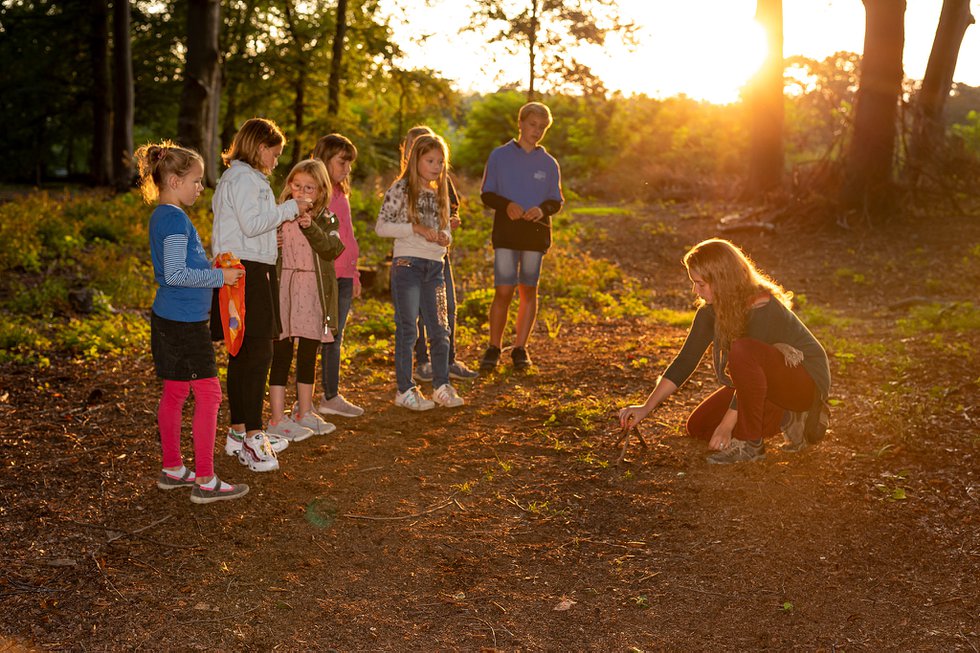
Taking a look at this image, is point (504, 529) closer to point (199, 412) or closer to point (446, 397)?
point (199, 412)

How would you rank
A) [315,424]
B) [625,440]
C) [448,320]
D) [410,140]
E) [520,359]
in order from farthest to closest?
[520,359] < [448,320] < [410,140] < [315,424] < [625,440]

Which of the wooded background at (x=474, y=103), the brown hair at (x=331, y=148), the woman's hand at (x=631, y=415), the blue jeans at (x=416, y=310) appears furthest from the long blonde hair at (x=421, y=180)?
the wooded background at (x=474, y=103)

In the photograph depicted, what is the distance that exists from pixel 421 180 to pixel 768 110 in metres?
14.4

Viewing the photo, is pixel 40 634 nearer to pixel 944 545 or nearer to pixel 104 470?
pixel 104 470

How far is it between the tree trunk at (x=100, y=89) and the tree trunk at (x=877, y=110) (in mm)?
19983

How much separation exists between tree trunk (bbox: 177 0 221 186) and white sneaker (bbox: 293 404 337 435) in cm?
1123

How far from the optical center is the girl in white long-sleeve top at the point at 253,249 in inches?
188

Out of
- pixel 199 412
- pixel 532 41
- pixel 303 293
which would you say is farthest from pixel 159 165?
pixel 532 41

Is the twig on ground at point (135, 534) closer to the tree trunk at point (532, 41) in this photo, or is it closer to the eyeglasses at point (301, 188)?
the eyeglasses at point (301, 188)

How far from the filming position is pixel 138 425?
600 cm

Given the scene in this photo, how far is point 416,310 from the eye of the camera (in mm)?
6414

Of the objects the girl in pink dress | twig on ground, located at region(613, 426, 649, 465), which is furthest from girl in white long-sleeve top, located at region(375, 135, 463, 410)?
twig on ground, located at region(613, 426, 649, 465)

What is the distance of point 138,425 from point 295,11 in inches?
1082

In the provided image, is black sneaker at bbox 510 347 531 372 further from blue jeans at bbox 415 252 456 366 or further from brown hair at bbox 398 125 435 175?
brown hair at bbox 398 125 435 175
